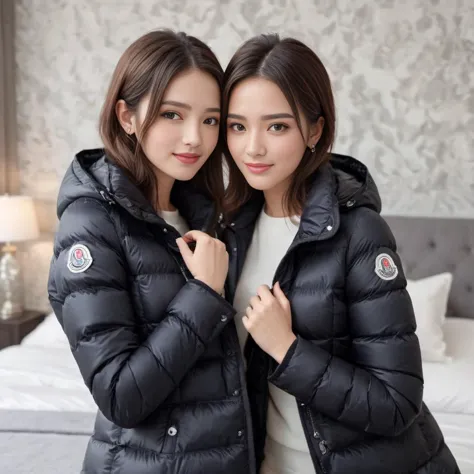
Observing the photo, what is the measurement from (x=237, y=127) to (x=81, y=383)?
1.54 metres

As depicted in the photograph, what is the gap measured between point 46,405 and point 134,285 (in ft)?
4.17

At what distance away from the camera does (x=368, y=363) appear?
1108mm

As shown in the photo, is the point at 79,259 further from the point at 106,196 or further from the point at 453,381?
the point at 453,381

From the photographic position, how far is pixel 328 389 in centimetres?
106

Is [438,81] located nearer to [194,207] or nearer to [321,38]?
[321,38]

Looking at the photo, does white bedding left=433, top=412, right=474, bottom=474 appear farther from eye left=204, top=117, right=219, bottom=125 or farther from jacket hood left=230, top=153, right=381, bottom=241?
eye left=204, top=117, right=219, bottom=125

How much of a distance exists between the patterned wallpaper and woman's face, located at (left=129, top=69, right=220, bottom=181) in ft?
7.00

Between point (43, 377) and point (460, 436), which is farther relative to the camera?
point (43, 377)

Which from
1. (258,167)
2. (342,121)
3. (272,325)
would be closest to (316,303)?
(272,325)

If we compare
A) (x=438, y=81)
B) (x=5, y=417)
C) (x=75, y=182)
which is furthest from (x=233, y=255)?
(x=438, y=81)

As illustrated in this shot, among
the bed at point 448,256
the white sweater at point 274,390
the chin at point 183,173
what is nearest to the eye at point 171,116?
the chin at point 183,173

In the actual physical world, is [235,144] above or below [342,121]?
above

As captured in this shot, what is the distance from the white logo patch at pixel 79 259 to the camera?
1.06 metres

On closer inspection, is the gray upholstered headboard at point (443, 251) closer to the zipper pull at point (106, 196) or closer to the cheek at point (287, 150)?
the cheek at point (287, 150)
